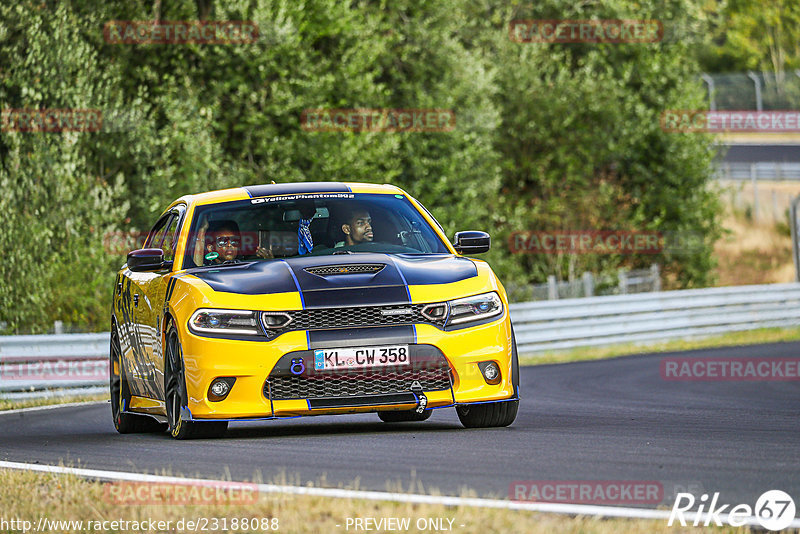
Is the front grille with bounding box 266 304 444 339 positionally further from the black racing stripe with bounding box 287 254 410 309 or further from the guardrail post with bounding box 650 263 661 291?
the guardrail post with bounding box 650 263 661 291

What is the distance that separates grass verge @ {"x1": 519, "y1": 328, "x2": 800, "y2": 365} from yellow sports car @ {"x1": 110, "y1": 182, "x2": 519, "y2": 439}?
13.5 metres

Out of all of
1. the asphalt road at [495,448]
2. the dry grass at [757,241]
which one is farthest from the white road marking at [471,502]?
the dry grass at [757,241]

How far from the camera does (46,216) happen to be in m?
24.3

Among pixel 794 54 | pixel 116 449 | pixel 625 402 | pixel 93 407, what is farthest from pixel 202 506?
pixel 794 54

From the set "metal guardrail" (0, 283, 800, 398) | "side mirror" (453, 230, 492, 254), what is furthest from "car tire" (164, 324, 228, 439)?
"metal guardrail" (0, 283, 800, 398)

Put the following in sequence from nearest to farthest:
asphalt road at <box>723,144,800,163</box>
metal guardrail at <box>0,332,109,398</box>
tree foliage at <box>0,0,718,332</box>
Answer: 1. metal guardrail at <box>0,332,109,398</box>
2. tree foliage at <box>0,0,718,332</box>
3. asphalt road at <box>723,144,800,163</box>

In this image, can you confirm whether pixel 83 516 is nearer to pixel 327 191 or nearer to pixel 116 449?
pixel 116 449

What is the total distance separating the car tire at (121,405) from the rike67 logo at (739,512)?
593 centimetres

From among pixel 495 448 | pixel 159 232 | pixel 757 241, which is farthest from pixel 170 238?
pixel 757 241

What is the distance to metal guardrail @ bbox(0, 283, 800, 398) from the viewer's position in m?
17.7

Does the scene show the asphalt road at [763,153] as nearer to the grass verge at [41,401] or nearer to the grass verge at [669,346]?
the grass verge at [669,346]

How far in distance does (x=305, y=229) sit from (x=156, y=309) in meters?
1.13

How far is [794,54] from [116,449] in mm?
74433

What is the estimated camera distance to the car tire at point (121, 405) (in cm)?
1063
